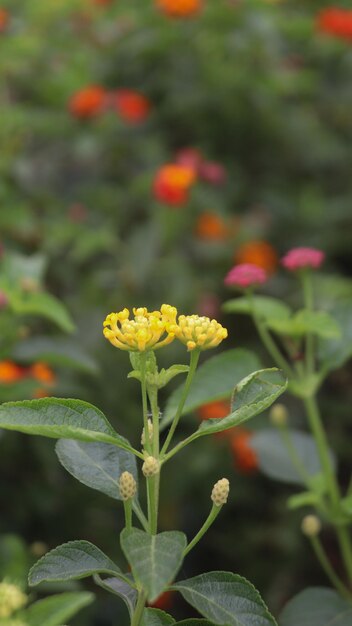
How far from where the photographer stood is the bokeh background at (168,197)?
1.71 metres

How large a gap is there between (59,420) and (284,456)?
63 cm

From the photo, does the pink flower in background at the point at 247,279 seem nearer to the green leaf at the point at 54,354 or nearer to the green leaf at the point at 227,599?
the green leaf at the point at 54,354

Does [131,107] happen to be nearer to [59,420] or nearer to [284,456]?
[284,456]

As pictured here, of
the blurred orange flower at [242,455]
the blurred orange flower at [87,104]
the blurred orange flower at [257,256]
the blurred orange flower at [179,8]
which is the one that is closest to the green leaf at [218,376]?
the blurred orange flower at [242,455]

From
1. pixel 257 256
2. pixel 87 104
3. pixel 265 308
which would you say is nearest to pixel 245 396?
pixel 265 308

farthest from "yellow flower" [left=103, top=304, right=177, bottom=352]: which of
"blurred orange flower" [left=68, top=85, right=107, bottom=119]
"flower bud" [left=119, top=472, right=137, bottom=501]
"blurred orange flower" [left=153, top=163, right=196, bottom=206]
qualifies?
"blurred orange flower" [left=68, top=85, right=107, bottom=119]

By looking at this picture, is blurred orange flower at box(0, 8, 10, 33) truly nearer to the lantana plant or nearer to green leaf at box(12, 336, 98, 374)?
green leaf at box(12, 336, 98, 374)

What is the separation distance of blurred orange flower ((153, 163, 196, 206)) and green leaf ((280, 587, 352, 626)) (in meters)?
1.09

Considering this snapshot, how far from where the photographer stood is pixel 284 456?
127 centimetres

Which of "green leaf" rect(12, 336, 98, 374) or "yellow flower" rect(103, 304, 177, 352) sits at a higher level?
"green leaf" rect(12, 336, 98, 374)

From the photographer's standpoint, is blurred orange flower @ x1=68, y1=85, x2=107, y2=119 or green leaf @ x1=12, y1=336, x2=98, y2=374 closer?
green leaf @ x1=12, y1=336, x2=98, y2=374

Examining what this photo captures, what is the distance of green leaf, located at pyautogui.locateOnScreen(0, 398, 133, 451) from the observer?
0.66 m

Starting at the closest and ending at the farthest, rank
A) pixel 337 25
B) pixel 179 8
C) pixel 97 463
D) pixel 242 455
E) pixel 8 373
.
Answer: pixel 97 463 < pixel 8 373 < pixel 242 455 < pixel 179 8 < pixel 337 25

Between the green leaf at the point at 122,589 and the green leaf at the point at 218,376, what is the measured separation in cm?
26
